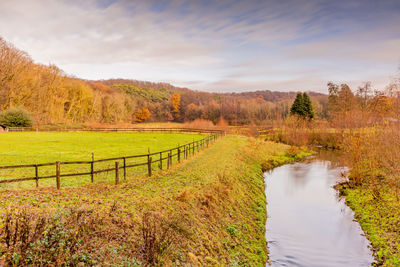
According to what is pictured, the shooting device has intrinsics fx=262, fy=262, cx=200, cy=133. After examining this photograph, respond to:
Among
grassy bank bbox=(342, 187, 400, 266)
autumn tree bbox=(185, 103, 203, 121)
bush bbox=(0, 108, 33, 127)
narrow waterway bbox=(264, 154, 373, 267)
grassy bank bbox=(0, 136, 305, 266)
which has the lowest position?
narrow waterway bbox=(264, 154, 373, 267)

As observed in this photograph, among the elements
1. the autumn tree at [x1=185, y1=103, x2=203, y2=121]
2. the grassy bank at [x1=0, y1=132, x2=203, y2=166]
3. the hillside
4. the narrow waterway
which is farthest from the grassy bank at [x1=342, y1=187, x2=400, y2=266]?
the autumn tree at [x1=185, y1=103, x2=203, y2=121]

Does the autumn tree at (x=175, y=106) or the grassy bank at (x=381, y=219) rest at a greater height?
the autumn tree at (x=175, y=106)

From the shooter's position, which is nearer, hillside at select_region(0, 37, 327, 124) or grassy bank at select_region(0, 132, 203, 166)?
grassy bank at select_region(0, 132, 203, 166)

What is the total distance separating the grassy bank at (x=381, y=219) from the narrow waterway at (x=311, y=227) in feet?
1.47

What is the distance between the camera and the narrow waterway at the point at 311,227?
38.3ft

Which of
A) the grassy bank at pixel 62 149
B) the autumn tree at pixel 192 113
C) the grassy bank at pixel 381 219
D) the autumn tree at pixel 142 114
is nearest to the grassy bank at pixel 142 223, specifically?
the grassy bank at pixel 381 219

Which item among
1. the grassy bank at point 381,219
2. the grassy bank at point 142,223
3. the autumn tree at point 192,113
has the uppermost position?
the autumn tree at point 192,113

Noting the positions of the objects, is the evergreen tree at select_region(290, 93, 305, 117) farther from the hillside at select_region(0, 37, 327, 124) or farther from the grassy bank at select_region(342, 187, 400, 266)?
the grassy bank at select_region(342, 187, 400, 266)

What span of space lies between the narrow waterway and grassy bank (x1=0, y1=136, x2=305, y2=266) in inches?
43.7

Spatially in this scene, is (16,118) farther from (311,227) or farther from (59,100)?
(311,227)

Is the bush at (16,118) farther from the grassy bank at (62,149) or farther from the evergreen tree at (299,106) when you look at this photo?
the evergreen tree at (299,106)

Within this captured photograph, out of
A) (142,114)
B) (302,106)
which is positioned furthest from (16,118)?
(142,114)

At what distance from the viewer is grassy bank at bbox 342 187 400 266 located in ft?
36.2

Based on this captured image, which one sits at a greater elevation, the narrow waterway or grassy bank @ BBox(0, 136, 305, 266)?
grassy bank @ BBox(0, 136, 305, 266)
